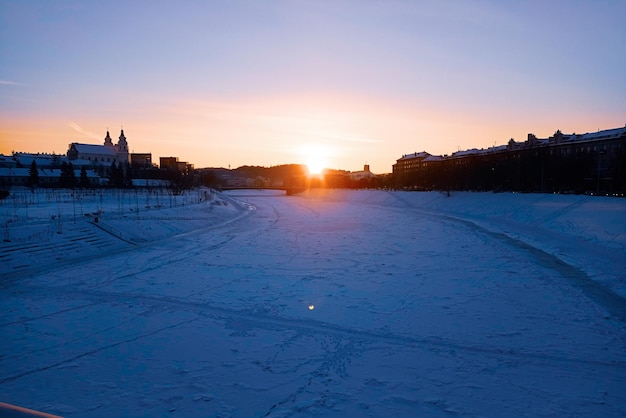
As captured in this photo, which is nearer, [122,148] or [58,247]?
[58,247]

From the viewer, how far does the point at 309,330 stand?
30.4 feet

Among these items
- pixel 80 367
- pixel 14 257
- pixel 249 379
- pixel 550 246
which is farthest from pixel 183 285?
pixel 550 246

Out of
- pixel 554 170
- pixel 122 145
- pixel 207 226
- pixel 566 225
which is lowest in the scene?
pixel 207 226

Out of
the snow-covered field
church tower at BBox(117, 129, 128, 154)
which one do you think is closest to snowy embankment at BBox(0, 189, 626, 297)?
the snow-covered field

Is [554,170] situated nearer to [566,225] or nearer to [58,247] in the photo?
[566,225]

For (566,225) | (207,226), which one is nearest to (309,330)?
(207,226)

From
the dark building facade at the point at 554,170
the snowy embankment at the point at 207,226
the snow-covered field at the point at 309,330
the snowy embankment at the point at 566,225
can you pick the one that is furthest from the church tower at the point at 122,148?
the snow-covered field at the point at 309,330

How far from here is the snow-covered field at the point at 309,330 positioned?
6336 mm

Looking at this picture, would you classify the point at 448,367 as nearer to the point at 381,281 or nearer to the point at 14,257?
the point at 381,281

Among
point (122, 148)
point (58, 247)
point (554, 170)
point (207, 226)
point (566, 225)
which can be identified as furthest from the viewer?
point (122, 148)

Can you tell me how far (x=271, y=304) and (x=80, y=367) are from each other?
504 cm

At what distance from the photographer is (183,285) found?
13.6 metres

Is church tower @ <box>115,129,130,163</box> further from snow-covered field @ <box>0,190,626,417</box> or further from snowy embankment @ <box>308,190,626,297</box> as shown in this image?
snow-covered field @ <box>0,190,626,417</box>

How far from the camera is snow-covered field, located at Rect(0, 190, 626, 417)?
6.34 m
